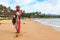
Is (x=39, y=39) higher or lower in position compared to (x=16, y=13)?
lower

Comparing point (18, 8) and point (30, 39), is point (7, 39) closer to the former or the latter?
point (30, 39)

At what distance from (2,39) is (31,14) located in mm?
153517

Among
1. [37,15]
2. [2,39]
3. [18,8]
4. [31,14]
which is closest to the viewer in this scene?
[2,39]

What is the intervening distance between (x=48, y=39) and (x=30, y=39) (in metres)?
0.73

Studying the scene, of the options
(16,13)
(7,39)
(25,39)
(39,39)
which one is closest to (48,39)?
(39,39)

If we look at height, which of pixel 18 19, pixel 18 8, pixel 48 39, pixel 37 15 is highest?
pixel 18 8

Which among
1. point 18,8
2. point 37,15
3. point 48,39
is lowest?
point 37,15

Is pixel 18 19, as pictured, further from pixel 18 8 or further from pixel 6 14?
pixel 6 14

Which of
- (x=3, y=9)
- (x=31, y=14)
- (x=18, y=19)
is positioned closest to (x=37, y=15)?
(x=31, y=14)

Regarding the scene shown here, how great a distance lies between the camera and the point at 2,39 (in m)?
7.11

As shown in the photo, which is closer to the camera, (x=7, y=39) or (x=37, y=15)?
(x=7, y=39)

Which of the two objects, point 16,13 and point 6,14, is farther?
point 6,14

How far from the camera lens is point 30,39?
718cm

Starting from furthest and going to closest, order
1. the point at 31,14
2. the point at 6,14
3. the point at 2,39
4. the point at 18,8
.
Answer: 1. the point at 31,14
2. the point at 6,14
3. the point at 18,8
4. the point at 2,39
